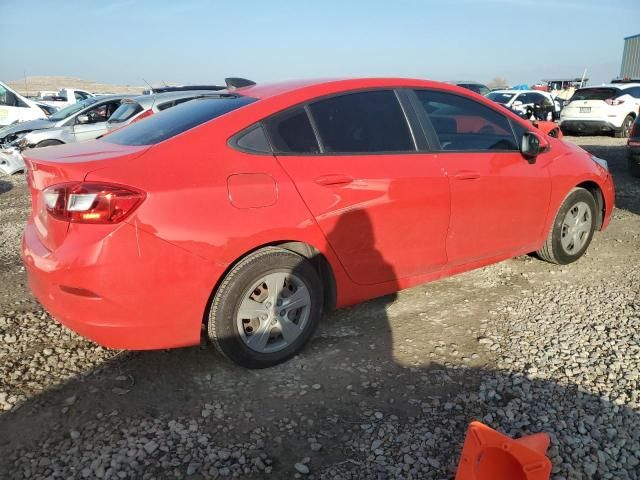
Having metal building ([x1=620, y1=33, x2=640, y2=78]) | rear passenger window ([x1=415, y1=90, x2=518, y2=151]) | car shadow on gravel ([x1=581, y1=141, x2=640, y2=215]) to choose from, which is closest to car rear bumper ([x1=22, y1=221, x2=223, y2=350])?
rear passenger window ([x1=415, y1=90, x2=518, y2=151])

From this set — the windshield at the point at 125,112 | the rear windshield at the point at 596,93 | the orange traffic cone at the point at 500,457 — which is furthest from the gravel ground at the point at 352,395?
the rear windshield at the point at 596,93

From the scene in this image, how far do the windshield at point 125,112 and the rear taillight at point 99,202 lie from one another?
25.3ft

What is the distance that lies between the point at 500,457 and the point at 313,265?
1.49 meters

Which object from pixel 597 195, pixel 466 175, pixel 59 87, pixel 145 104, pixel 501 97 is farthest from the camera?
pixel 59 87

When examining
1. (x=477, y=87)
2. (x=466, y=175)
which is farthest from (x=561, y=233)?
(x=477, y=87)

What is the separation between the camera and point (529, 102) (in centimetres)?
1769

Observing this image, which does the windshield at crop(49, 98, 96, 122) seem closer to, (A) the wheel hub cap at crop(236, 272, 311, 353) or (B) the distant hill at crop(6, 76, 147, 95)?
(A) the wheel hub cap at crop(236, 272, 311, 353)

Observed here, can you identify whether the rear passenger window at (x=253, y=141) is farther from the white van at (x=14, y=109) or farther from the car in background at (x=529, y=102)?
the car in background at (x=529, y=102)

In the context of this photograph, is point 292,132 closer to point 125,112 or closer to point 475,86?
point 125,112

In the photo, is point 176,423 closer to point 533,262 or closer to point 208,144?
point 208,144

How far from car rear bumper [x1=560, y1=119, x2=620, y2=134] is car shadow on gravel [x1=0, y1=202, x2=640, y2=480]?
1345cm

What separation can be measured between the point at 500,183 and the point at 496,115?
579 mm

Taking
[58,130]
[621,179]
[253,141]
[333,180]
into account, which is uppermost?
[253,141]

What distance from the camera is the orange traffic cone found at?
1.87 m
